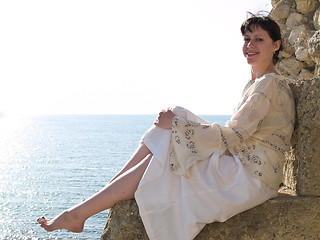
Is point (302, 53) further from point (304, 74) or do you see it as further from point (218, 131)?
point (218, 131)

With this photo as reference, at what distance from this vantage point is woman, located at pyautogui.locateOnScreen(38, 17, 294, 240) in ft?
8.49

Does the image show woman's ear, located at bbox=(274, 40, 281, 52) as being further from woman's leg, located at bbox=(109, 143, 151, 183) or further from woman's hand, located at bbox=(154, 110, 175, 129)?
woman's leg, located at bbox=(109, 143, 151, 183)

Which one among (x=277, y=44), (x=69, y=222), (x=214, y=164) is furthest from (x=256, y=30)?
(x=69, y=222)

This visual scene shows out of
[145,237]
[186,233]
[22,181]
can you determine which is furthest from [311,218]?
[22,181]

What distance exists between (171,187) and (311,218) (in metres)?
0.91

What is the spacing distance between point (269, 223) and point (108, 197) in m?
1.04

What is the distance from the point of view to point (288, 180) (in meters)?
3.12

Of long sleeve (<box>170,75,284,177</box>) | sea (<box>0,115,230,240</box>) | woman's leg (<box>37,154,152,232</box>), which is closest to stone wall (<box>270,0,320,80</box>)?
→ long sleeve (<box>170,75,284,177</box>)

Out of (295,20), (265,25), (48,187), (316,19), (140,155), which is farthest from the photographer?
(48,187)

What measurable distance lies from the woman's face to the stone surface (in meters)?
0.39

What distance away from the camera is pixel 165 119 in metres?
2.78

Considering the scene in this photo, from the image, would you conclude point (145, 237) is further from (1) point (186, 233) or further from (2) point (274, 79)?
(2) point (274, 79)

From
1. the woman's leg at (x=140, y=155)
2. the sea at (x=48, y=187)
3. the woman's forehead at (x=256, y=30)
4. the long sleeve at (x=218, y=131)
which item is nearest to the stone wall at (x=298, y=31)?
the woman's forehead at (x=256, y=30)

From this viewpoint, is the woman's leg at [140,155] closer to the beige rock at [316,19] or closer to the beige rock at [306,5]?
the beige rock at [316,19]
